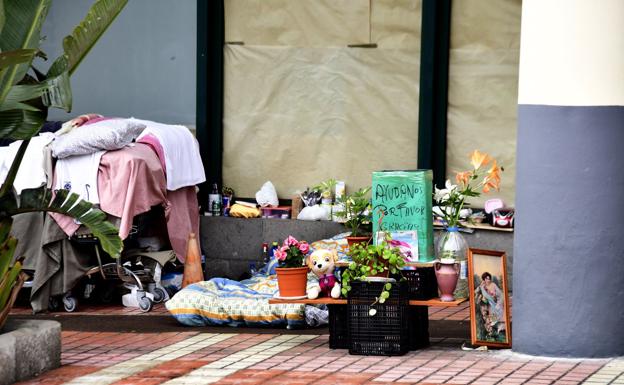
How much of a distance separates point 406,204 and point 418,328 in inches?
37.5

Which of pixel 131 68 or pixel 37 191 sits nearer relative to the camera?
pixel 37 191

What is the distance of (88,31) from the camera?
8609mm

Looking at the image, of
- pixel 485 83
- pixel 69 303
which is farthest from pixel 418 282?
pixel 69 303

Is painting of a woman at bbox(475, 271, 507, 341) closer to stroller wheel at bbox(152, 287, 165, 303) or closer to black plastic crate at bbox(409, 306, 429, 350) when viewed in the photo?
Answer: black plastic crate at bbox(409, 306, 429, 350)

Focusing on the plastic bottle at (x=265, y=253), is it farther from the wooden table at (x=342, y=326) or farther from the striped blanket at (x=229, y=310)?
the wooden table at (x=342, y=326)

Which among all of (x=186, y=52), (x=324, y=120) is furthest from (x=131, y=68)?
(x=324, y=120)

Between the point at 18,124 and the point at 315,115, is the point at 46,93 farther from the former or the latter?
the point at 315,115

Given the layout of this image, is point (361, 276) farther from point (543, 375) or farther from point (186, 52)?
point (186, 52)

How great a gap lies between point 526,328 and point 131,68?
6481 mm

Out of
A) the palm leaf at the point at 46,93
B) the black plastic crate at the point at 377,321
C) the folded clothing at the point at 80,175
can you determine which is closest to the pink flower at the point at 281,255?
the black plastic crate at the point at 377,321

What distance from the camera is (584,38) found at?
8617 mm

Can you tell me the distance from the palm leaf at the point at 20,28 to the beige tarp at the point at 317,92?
4.80 m

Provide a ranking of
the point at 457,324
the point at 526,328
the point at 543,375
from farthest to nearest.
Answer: the point at 457,324 < the point at 526,328 < the point at 543,375

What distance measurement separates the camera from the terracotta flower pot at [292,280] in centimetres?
928
